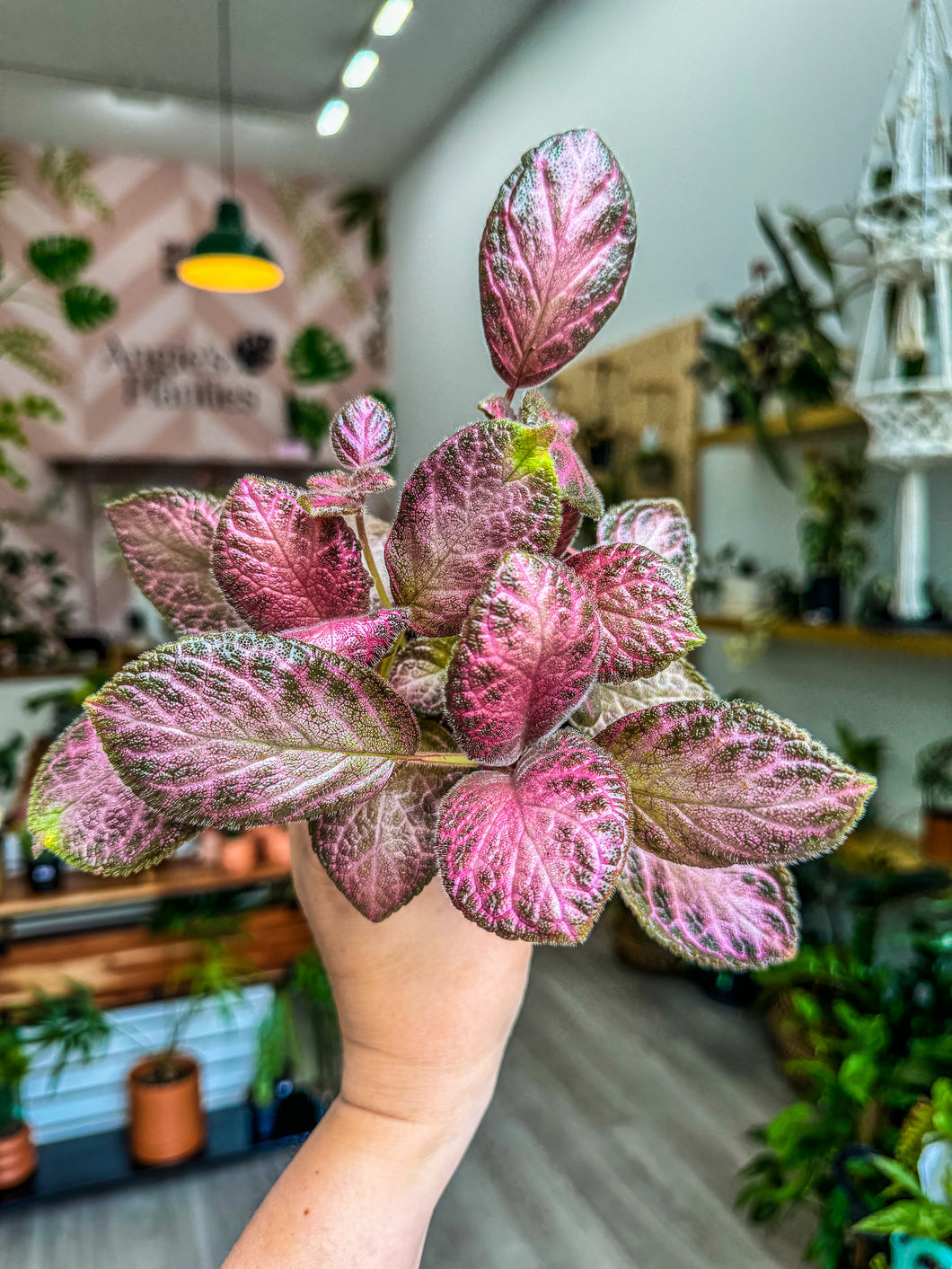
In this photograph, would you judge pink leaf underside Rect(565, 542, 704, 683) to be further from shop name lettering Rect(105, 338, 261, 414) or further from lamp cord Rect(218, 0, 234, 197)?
shop name lettering Rect(105, 338, 261, 414)

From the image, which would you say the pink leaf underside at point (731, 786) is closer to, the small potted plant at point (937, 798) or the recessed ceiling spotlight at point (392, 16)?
the small potted plant at point (937, 798)

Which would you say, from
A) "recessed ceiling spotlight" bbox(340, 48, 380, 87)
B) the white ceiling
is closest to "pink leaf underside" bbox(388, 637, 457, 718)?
the white ceiling

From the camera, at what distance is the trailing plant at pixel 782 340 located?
7.22 feet

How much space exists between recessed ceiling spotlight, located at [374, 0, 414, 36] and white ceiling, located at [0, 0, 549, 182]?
7 centimetres

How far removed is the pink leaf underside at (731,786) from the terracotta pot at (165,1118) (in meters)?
2.10

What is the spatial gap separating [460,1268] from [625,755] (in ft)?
6.49

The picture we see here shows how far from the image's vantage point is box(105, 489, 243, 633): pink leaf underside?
12.6 inches

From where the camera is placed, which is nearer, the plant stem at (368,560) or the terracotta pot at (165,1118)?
the plant stem at (368,560)

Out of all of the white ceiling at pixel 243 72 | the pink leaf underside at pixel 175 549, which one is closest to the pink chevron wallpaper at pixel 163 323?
the white ceiling at pixel 243 72

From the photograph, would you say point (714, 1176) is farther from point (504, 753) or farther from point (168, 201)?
point (168, 201)

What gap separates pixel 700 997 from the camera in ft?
9.45

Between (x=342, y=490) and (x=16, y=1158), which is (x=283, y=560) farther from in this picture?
(x=16, y=1158)

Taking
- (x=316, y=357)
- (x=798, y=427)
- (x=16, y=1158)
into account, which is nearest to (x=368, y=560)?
(x=16, y=1158)

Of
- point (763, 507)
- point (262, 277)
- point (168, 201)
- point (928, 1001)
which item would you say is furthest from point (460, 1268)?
point (168, 201)
